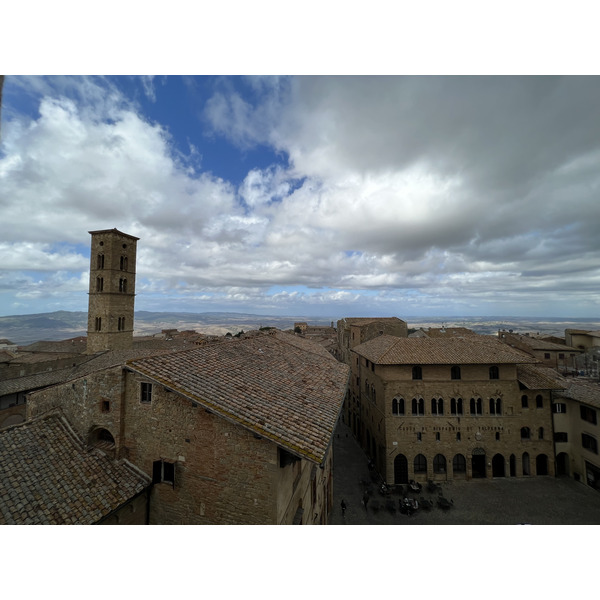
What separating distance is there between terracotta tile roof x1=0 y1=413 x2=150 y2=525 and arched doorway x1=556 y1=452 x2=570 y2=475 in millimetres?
31008

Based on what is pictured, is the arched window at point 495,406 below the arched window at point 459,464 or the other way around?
the other way around

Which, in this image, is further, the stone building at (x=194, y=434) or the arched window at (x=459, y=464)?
the arched window at (x=459, y=464)

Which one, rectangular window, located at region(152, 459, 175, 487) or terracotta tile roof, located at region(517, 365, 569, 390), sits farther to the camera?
terracotta tile roof, located at region(517, 365, 569, 390)

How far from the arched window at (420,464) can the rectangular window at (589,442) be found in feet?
39.9

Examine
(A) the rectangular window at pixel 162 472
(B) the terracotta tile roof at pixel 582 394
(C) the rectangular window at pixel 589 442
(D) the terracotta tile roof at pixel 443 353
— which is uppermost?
(D) the terracotta tile roof at pixel 443 353

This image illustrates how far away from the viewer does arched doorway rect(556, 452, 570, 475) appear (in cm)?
2312

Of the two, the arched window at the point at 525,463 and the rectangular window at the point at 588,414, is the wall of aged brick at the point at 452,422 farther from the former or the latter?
the rectangular window at the point at 588,414

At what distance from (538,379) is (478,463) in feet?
27.2

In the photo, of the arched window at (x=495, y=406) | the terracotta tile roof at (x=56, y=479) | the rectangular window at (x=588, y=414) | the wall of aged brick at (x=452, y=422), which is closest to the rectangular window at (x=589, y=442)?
the rectangular window at (x=588, y=414)

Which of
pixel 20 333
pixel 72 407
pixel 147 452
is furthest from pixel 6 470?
pixel 20 333

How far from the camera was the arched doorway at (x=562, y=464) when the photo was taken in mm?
23125

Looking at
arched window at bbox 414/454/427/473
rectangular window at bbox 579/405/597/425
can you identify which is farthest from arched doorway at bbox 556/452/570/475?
arched window at bbox 414/454/427/473

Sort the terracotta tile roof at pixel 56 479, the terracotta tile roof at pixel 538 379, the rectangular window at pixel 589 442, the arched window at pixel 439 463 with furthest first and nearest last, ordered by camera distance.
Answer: the arched window at pixel 439 463
the terracotta tile roof at pixel 538 379
the rectangular window at pixel 589 442
the terracotta tile roof at pixel 56 479

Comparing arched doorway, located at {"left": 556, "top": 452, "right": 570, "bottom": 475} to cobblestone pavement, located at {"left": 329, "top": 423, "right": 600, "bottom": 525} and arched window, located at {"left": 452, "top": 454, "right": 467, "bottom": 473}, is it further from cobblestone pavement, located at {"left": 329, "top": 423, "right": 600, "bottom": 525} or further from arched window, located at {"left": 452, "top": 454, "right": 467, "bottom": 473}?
arched window, located at {"left": 452, "top": 454, "right": 467, "bottom": 473}
